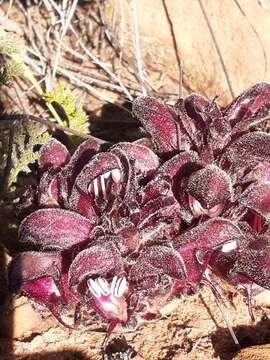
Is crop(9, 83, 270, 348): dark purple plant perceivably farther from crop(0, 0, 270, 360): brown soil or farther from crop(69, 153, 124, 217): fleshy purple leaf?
crop(0, 0, 270, 360): brown soil

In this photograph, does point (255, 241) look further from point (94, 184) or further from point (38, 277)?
point (38, 277)

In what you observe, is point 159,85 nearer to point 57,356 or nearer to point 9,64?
point 9,64

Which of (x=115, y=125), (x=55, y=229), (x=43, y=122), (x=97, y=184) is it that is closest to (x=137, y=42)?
(x=115, y=125)

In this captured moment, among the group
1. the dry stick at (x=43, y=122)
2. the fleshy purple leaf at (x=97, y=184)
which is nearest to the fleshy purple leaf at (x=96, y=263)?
the fleshy purple leaf at (x=97, y=184)

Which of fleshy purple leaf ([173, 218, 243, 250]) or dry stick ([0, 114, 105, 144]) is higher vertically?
dry stick ([0, 114, 105, 144])

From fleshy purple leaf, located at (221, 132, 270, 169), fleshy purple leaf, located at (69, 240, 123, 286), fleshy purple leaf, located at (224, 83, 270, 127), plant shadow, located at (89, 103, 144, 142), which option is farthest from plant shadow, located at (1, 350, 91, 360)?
plant shadow, located at (89, 103, 144, 142)

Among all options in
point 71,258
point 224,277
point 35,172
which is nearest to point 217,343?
point 224,277
